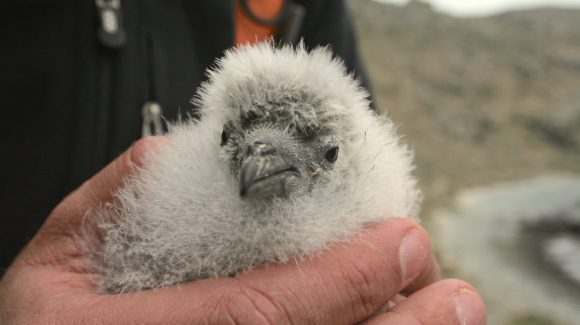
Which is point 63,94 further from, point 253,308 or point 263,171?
point 253,308

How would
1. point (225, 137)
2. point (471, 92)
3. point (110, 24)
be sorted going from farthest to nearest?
point (471, 92)
point (110, 24)
point (225, 137)

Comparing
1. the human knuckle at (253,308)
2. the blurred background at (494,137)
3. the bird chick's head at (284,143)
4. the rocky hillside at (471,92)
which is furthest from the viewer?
the rocky hillside at (471,92)

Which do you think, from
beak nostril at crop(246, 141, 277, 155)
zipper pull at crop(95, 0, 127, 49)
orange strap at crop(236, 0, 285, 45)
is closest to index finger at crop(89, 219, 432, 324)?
beak nostril at crop(246, 141, 277, 155)

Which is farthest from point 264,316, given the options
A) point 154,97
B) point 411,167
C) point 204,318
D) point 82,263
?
→ point 154,97

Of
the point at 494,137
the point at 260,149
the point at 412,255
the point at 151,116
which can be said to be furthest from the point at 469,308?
the point at 494,137

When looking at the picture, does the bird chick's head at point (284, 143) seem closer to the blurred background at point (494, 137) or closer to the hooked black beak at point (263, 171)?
the hooked black beak at point (263, 171)

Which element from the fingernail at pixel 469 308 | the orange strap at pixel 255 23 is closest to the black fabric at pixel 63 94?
the orange strap at pixel 255 23
